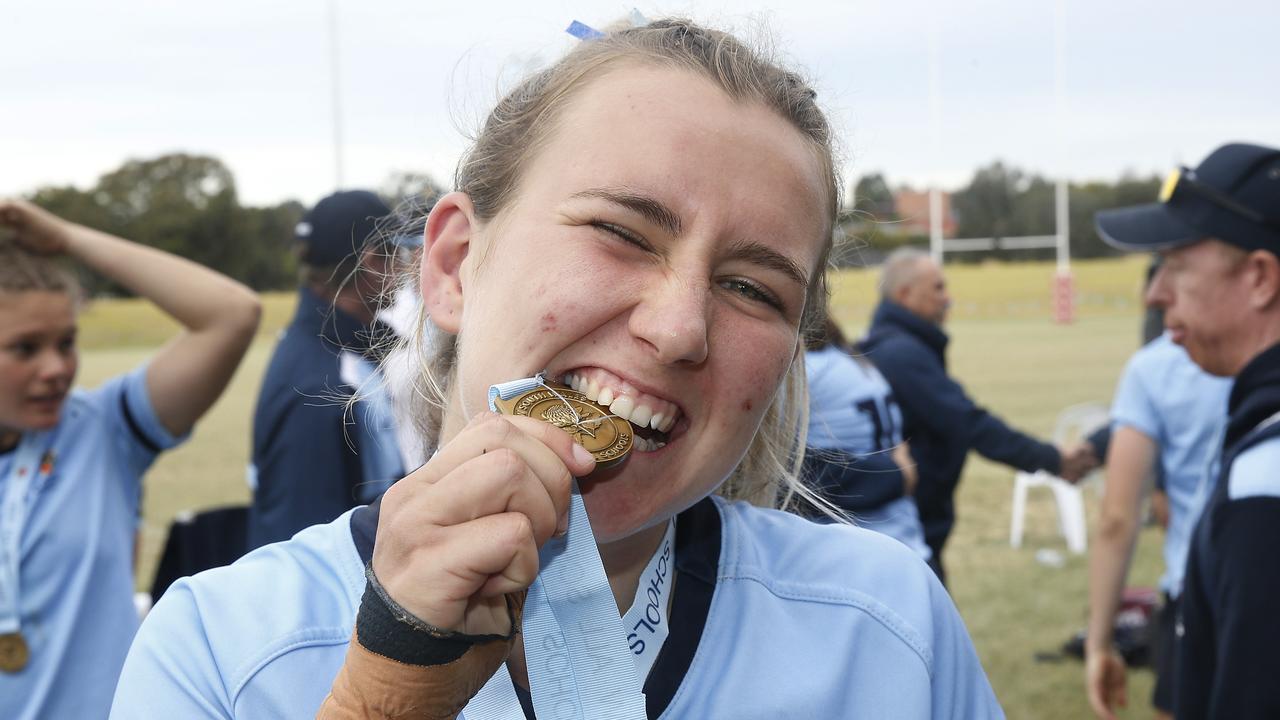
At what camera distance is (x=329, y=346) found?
14.2 feet

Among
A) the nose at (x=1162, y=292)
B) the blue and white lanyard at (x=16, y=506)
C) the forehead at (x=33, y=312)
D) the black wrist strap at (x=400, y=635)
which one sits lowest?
the blue and white lanyard at (x=16, y=506)

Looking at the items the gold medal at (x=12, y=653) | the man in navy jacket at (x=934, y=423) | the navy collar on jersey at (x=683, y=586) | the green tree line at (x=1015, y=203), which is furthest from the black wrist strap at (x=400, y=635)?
the green tree line at (x=1015, y=203)

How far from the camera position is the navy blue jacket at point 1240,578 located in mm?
2418

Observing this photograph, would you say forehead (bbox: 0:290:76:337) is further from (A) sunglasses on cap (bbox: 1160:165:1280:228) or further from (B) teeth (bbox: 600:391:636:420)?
(A) sunglasses on cap (bbox: 1160:165:1280:228)

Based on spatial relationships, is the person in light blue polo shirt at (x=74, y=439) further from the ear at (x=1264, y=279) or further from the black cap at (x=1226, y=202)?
the ear at (x=1264, y=279)

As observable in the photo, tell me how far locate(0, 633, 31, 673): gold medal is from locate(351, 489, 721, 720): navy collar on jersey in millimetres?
1989

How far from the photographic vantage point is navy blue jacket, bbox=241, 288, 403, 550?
12.9 feet

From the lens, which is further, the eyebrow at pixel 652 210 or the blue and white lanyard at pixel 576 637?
the eyebrow at pixel 652 210

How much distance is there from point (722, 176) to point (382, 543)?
2.03 ft

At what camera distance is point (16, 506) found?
9.62ft

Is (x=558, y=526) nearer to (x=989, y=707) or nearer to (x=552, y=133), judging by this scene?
(x=552, y=133)

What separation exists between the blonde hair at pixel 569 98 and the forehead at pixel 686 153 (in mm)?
29

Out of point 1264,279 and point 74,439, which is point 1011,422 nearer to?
point 1264,279

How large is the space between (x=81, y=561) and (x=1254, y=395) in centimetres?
339
